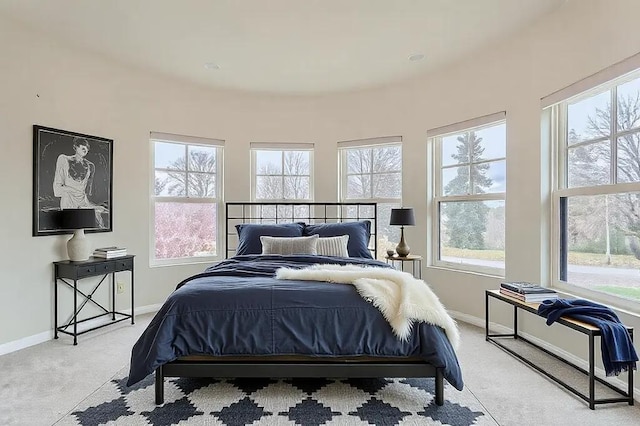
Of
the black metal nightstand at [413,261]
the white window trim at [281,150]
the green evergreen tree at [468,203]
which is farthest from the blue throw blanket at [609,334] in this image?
the white window trim at [281,150]

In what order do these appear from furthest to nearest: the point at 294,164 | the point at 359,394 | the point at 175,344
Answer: the point at 294,164, the point at 359,394, the point at 175,344

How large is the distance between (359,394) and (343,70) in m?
3.21

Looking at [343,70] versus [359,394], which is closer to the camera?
[359,394]

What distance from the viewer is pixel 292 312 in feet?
7.28

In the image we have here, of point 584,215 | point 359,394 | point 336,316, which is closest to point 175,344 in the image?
point 336,316

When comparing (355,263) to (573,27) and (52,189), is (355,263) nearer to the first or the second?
(573,27)

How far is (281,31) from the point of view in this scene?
3221mm

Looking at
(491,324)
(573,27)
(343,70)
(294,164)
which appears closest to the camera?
(573,27)

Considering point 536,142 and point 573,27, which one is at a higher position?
point 573,27

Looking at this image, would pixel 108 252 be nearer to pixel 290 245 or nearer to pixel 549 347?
pixel 290 245

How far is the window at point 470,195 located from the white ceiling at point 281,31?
82 cm

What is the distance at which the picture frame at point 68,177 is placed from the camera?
3322 millimetres

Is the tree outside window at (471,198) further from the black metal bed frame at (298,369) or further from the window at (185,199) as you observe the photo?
the window at (185,199)

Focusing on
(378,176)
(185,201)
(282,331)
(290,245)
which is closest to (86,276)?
(185,201)
